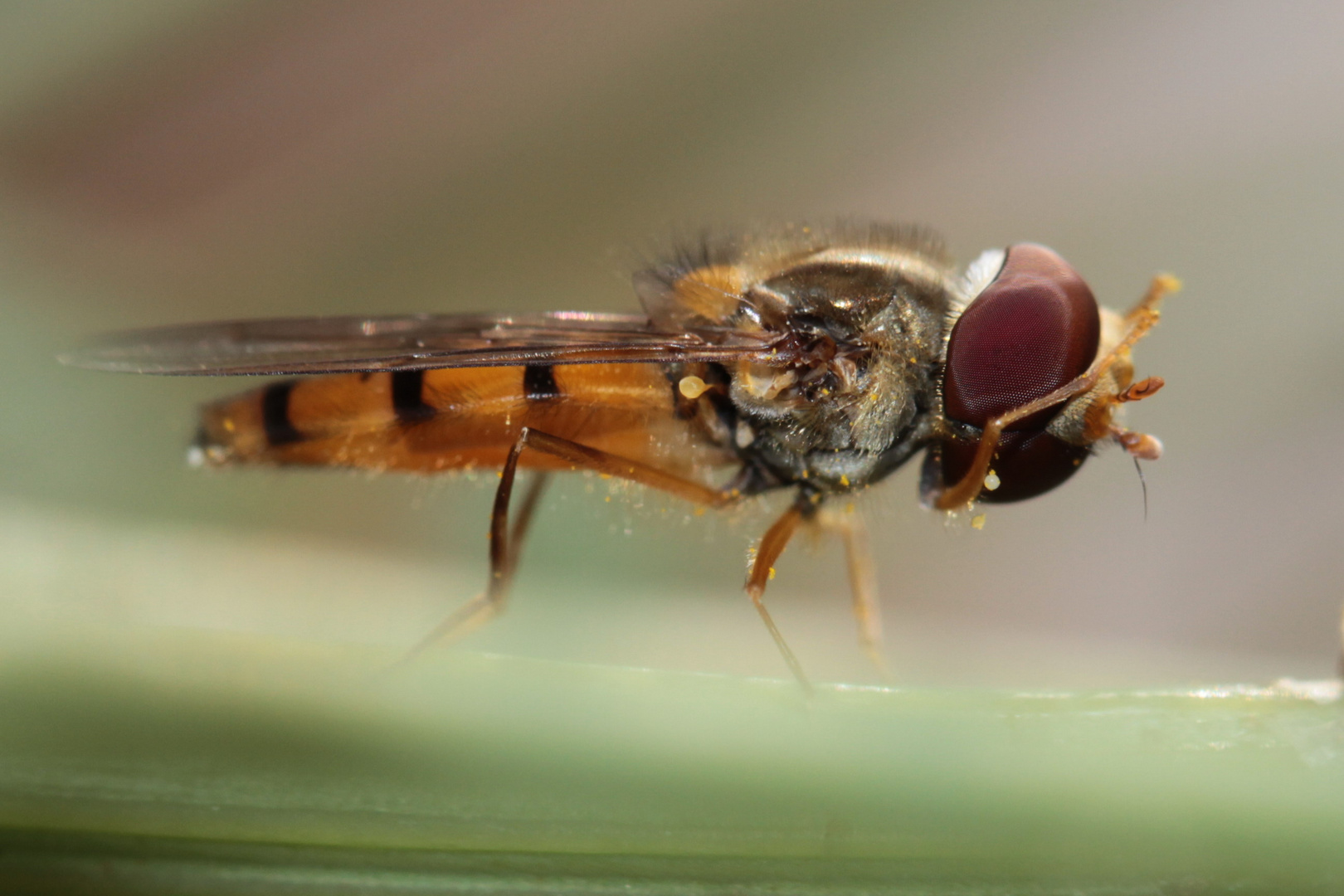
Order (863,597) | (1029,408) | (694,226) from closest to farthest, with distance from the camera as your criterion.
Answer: (1029,408) < (863,597) < (694,226)

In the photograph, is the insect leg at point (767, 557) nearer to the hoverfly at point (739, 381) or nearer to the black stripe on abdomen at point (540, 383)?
the hoverfly at point (739, 381)

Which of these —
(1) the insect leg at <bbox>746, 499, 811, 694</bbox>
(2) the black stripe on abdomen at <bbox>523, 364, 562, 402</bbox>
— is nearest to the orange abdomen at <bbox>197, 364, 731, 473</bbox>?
(2) the black stripe on abdomen at <bbox>523, 364, 562, 402</bbox>

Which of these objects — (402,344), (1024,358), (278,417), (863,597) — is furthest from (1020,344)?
(278,417)

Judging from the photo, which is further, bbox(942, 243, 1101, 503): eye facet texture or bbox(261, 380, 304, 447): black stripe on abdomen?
bbox(261, 380, 304, 447): black stripe on abdomen

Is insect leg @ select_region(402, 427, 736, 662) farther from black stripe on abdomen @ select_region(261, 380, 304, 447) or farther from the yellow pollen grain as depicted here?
black stripe on abdomen @ select_region(261, 380, 304, 447)

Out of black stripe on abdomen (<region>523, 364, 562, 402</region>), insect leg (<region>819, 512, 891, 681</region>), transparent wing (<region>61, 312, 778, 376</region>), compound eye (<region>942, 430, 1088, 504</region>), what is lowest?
insect leg (<region>819, 512, 891, 681</region>)

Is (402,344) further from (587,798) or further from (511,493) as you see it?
(587,798)

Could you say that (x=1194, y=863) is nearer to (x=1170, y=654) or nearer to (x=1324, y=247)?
(x=1170, y=654)
